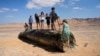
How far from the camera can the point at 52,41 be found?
13.1 m

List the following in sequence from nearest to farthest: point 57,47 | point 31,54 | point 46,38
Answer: point 31,54, point 57,47, point 46,38

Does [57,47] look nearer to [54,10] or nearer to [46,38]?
[46,38]

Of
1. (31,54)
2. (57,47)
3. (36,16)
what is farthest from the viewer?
(36,16)

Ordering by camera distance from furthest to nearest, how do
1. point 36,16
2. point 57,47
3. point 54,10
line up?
point 36,16 < point 54,10 < point 57,47

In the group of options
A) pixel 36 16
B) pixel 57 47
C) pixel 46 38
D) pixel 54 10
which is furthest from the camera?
pixel 36 16

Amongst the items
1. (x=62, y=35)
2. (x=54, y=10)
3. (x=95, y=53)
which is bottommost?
(x=95, y=53)

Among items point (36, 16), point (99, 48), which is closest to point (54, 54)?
point (99, 48)

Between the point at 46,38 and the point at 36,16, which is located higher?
the point at 36,16

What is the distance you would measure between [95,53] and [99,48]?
149 centimetres

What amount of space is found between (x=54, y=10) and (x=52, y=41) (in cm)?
379

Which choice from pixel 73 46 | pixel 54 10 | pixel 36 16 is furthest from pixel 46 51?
pixel 36 16

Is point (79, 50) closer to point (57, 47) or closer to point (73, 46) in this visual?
point (73, 46)

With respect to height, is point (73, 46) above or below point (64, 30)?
below

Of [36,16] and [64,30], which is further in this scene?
[36,16]
